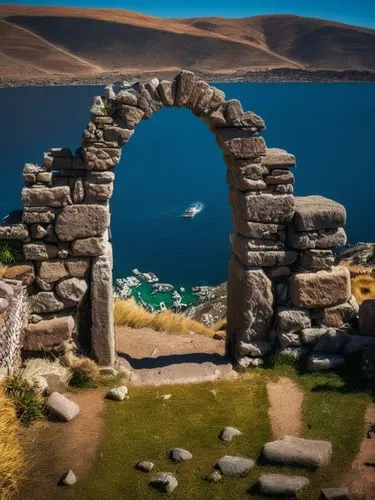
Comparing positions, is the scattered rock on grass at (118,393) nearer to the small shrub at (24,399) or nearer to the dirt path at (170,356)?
the dirt path at (170,356)

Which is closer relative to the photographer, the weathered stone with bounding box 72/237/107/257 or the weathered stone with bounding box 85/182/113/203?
the weathered stone with bounding box 85/182/113/203

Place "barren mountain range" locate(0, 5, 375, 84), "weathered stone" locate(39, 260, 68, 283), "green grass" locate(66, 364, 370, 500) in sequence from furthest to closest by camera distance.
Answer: "barren mountain range" locate(0, 5, 375, 84)
"weathered stone" locate(39, 260, 68, 283)
"green grass" locate(66, 364, 370, 500)

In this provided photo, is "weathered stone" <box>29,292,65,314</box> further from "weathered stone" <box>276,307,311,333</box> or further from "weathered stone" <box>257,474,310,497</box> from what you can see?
"weathered stone" <box>257,474,310,497</box>

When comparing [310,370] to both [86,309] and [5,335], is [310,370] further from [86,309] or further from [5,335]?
[5,335]

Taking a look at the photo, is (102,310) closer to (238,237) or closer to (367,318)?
(238,237)

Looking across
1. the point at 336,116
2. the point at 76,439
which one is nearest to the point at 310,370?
the point at 76,439

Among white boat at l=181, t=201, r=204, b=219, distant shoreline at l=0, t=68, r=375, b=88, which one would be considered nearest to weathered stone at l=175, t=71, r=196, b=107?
white boat at l=181, t=201, r=204, b=219

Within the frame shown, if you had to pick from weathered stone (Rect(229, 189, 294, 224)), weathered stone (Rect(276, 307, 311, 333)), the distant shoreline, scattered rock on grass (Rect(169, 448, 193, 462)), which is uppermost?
the distant shoreline
